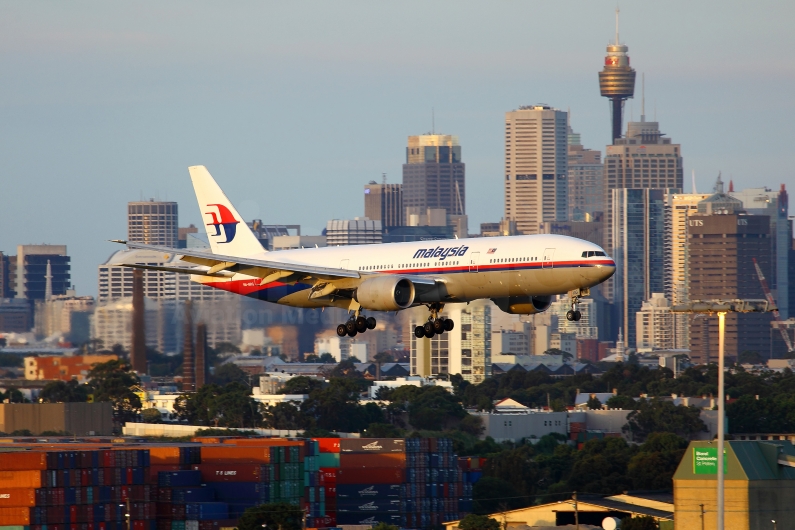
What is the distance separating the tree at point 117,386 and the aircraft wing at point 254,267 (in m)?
116

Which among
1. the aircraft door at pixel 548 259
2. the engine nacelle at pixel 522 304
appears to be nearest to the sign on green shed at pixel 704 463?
the engine nacelle at pixel 522 304

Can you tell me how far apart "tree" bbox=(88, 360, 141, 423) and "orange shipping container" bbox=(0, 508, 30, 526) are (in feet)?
299

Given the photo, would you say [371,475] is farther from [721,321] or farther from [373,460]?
[721,321]

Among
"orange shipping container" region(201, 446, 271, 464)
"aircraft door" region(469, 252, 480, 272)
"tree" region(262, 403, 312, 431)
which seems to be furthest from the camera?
"tree" region(262, 403, 312, 431)

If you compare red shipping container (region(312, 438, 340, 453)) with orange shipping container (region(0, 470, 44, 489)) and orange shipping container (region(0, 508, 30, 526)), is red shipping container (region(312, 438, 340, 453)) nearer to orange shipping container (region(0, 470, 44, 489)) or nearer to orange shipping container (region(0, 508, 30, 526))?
orange shipping container (region(0, 470, 44, 489))

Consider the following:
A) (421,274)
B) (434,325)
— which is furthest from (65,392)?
(421,274)

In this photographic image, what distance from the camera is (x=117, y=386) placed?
195625 millimetres

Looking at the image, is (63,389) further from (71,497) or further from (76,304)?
(71,497)

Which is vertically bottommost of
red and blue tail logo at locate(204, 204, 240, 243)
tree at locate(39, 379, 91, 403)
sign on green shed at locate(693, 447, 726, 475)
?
tree at locate(39, 379, 91, 403)

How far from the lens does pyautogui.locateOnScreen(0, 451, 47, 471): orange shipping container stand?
103 meters

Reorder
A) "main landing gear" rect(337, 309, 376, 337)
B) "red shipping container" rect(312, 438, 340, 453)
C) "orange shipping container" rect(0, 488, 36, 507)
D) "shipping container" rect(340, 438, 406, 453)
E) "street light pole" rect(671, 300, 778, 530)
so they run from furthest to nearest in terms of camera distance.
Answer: "shipping container" rect(340, 438, 406, 453), "red shipping container" rect(312, 438, 340, 453), "orange shipping container" rect(0, 488, 36, 507), "main landing gear" rect(337, 309, 376, 337), "street light pole" rect(671, 300, 778, 530)

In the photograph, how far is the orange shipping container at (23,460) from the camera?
10312cm

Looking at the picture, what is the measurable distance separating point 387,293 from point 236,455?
4639 centimetres

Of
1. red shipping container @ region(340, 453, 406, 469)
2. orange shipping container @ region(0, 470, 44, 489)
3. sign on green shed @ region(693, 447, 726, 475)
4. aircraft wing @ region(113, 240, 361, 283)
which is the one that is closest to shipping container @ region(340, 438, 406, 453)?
red shipping container @ region(340, 453, 406, 469)
